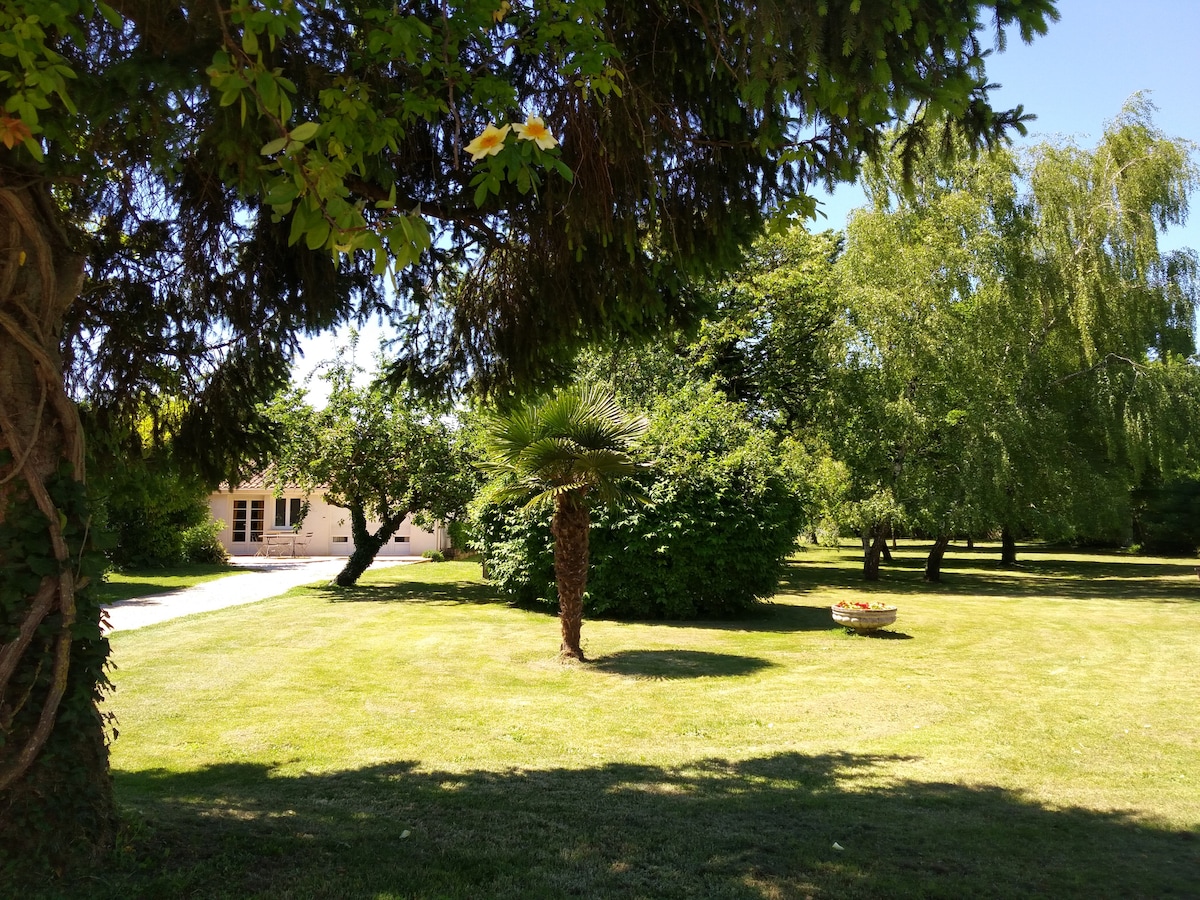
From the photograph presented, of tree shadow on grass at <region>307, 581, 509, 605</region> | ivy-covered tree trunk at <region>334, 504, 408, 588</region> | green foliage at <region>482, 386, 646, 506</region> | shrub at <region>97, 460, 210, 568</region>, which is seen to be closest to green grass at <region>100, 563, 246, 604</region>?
shrub at <region>97, 460, 210, 568</region>

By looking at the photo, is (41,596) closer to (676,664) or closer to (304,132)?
(304,132)

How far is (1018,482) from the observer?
2503cm

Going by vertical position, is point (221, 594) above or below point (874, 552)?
below

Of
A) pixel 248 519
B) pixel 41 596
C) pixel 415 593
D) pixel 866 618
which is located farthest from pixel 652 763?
pixel 248 519

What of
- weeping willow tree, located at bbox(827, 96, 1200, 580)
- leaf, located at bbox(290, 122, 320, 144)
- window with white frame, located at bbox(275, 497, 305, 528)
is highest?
weeping willow tree, located at bbox(827, 96, 1200, 580)

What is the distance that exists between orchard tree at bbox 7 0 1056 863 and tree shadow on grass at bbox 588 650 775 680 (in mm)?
5818

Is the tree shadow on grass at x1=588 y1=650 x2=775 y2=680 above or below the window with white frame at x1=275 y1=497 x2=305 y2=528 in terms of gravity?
below

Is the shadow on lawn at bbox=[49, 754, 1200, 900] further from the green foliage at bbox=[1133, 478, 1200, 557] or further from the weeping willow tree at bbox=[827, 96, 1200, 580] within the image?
the green foliage at bbox=[1133, 478, 1200, 557]

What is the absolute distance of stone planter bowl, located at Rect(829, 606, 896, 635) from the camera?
15031mm

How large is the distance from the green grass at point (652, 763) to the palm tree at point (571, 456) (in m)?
1.52

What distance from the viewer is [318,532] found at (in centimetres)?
4100

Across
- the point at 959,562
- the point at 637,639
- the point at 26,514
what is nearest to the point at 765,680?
the point at 637,639

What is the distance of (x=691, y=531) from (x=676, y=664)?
15.2 ft

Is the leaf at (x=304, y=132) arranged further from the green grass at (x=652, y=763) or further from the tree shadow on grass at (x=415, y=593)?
the tree shadow on grass at (x=415, y=593)
